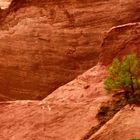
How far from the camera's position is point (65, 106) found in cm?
802

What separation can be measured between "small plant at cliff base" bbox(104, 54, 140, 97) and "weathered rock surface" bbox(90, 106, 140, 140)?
1.50ft

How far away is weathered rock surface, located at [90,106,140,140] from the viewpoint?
6.76m

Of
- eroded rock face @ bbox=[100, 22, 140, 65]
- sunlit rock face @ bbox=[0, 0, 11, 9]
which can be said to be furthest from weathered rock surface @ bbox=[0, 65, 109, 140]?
sunlit rock face @ bbox=[0, 0, 11, 9]

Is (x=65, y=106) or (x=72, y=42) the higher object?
(x=72, y=42)

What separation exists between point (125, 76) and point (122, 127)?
94 centimetres

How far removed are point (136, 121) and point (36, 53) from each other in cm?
720

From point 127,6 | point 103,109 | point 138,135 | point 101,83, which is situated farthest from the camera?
point 127,6

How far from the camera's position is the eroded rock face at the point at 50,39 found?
511 inches

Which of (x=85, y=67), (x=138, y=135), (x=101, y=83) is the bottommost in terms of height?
(x=138, y=135)

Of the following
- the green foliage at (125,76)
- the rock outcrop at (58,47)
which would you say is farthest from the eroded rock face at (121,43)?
the green foliage at (125,76)

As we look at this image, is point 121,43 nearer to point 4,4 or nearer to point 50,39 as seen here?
point 50,39

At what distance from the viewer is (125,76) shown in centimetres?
766

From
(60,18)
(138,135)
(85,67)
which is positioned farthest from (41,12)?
(138,135)

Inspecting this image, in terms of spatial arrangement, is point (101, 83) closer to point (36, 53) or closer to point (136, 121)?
point (136, 121)
